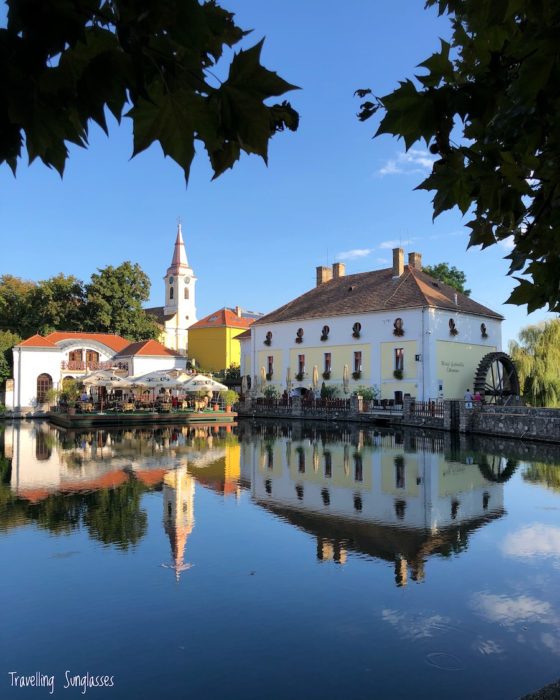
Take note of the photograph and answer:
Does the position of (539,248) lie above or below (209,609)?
above

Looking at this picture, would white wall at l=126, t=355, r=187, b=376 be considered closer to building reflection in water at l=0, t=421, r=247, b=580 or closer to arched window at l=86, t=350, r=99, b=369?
arched window at l=86, t=350, r=99, b=369

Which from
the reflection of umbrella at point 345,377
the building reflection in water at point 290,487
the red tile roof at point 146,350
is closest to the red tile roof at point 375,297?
the reflection of umbrella at point 345,377

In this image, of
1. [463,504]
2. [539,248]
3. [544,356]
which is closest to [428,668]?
[539,248]

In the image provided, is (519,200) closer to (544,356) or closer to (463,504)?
(463,504)

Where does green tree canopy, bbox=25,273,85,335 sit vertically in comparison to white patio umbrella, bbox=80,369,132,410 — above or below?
above

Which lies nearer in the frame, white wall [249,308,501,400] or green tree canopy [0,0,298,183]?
green tree canopy [0,0,298,183]

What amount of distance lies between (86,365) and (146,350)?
467cm

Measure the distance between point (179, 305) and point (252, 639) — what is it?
69883 mm

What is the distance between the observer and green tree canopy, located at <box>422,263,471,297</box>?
51.0m

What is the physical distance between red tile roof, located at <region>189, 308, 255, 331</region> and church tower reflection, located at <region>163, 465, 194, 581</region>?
48.6 meters

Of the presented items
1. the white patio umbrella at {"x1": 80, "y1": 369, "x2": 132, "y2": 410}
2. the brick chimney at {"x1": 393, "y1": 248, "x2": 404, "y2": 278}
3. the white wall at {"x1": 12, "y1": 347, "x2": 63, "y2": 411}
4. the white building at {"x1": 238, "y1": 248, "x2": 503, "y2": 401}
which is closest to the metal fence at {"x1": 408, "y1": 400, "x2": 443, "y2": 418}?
the white building at {"x1": 238, "y1": 248, "x2": 503, "y2": 401}

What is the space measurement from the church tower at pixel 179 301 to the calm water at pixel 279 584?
59.7 meters

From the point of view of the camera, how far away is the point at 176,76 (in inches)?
63.1

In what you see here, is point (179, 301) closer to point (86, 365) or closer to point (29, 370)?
point (86, 365)
